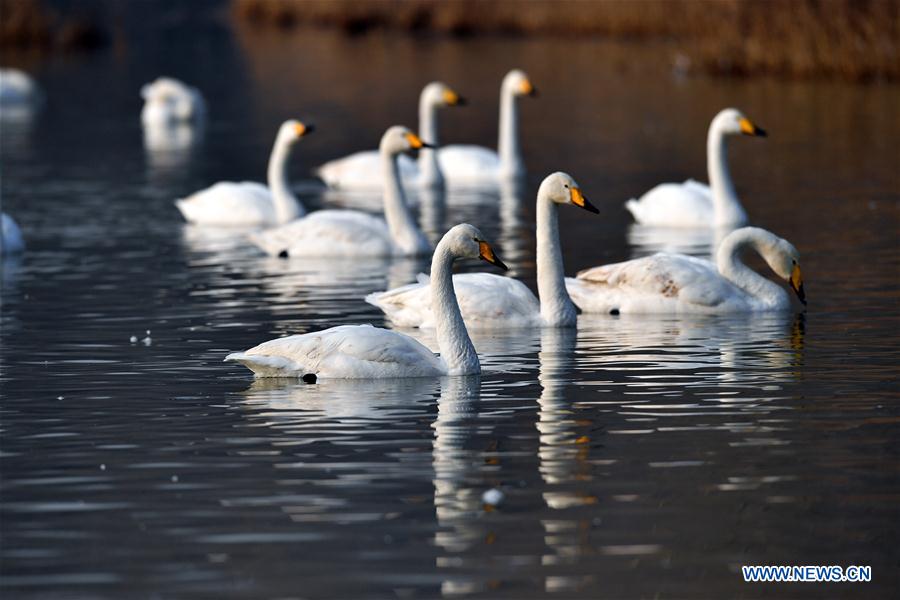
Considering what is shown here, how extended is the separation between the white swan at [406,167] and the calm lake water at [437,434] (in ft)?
9.65

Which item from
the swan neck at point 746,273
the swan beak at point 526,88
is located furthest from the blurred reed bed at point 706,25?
the swan neck at point 746,273

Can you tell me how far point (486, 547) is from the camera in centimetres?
798

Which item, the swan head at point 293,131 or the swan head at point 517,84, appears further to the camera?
the swan head at point 517,84

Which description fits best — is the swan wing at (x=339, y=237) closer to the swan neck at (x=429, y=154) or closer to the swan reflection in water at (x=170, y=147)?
the swan neck at (x=429, y=154)

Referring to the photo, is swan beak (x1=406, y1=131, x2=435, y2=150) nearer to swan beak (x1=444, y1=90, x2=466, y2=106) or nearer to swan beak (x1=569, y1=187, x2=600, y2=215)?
swan beak (x1=569, y1=187, x2=600, y2=215)

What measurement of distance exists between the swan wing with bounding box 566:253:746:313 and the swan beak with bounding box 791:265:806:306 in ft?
1.28

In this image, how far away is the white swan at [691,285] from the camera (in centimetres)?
1423

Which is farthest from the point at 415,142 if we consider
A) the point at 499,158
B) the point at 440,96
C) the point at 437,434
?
the point at 437,434

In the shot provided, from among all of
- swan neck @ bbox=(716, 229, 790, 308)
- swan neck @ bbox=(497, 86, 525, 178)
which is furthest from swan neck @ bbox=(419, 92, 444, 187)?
swan neck @ bbox=(716, 229, 790, 308)

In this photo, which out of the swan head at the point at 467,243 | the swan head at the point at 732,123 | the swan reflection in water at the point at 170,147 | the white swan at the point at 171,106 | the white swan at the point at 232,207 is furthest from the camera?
the white swan at the point at 171,106

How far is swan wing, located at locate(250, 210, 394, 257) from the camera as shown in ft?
60.0

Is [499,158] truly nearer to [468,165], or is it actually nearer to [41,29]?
[468,165]

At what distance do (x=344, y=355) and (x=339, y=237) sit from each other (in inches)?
274

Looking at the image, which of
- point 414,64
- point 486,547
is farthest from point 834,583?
point 414,64
